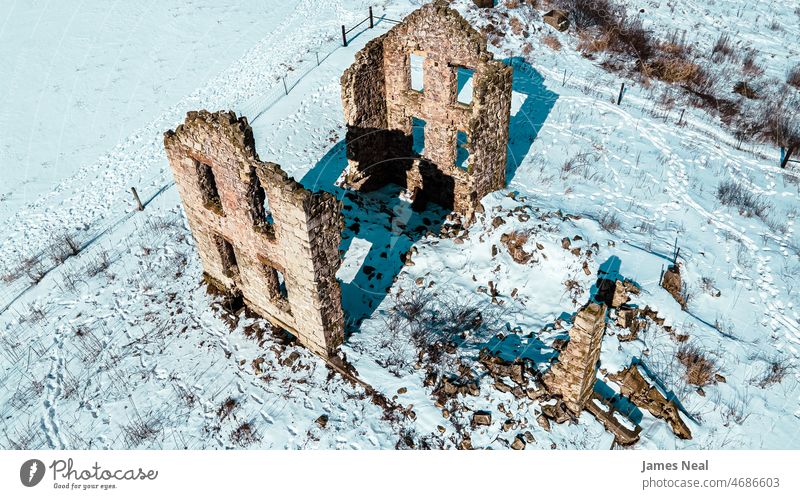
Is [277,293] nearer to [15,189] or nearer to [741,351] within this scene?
[741,351]

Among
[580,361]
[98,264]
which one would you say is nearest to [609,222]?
[580,361]

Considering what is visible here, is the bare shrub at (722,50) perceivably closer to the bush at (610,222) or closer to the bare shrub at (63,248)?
the bush at (610,222)

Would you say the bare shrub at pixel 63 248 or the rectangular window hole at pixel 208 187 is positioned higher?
the rectangular window hole at pixel 208 187

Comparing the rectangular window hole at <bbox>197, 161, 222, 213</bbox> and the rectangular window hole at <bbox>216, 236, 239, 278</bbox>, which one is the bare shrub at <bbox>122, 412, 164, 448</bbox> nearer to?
the rectangular window hole at <bbox>216, 236, 239, 278</bbox>

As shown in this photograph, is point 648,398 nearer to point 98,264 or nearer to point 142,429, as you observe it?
point 142,429

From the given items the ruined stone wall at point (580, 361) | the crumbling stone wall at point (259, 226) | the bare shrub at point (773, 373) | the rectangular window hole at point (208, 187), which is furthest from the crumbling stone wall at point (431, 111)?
the bare shrub at point (773, 373)

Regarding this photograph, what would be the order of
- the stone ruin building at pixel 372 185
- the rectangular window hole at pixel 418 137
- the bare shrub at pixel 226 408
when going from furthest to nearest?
the rectangular window hole at pixel 418 137 < the bare shrub at pixel 226 408 < the stone ruin building at pixel 372 185
